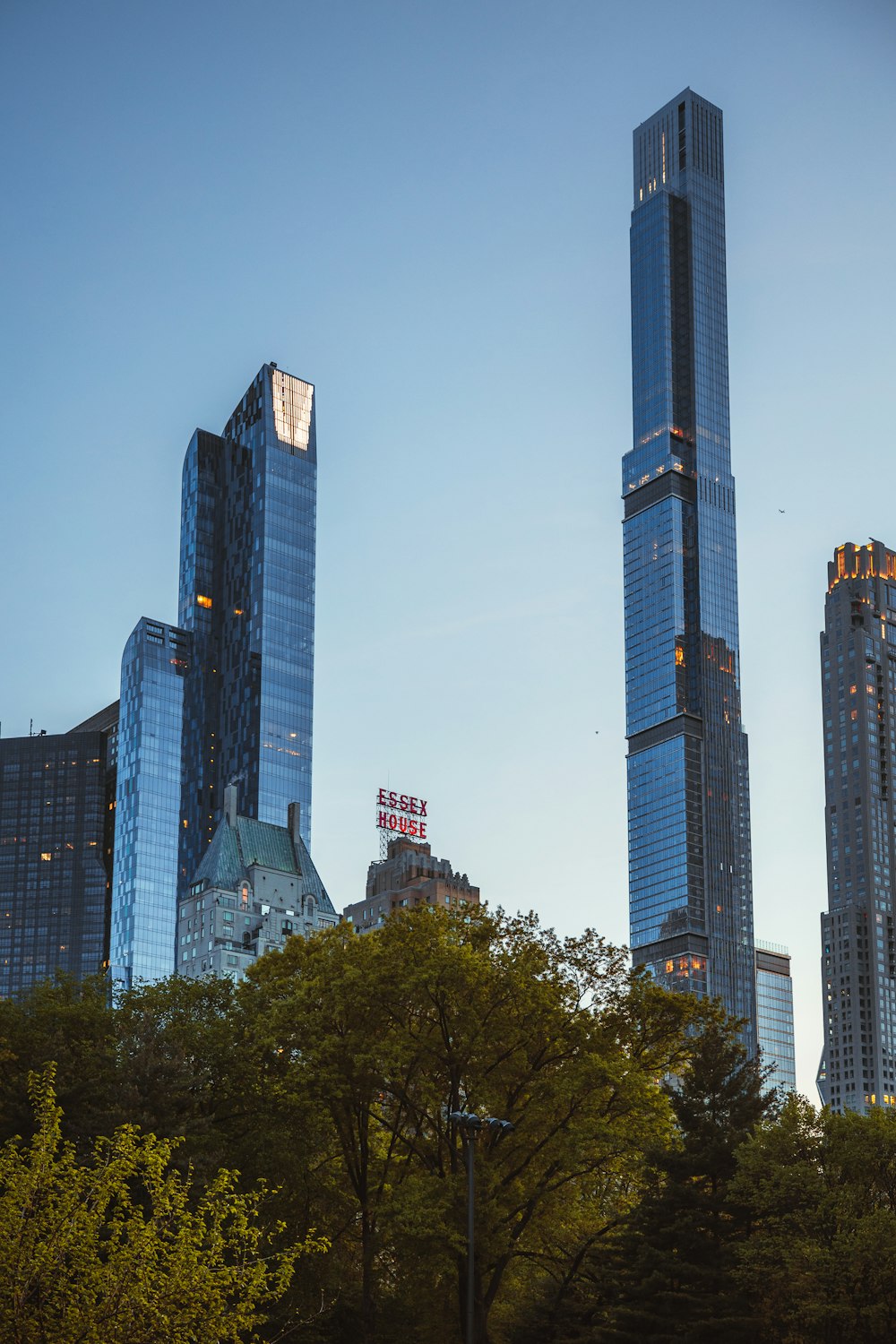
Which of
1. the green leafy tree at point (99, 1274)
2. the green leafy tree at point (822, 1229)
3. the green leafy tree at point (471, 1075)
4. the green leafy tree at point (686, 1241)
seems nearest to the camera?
the green leafy tree at point (99, 1274)

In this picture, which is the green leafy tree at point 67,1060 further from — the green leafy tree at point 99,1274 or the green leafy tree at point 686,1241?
the green leafy tree at point 99,1274

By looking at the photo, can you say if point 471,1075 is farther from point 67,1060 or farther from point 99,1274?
point 99,1274

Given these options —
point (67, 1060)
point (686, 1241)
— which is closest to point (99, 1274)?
point (67, 1060)

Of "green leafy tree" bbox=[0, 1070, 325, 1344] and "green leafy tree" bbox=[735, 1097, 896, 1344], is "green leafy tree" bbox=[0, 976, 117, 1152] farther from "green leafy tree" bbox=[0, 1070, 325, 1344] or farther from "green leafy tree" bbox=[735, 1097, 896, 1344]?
"green leafy tree" bbox=[735, 1097, 896, 1344]

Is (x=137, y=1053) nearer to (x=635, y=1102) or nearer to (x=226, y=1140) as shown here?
(x=226, y=1140)

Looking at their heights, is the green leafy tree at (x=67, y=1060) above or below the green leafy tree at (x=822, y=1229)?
above

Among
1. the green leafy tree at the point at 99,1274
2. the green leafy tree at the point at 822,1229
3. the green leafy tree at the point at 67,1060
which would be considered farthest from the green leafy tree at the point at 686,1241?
the green leafy tree at the point at 99,1274

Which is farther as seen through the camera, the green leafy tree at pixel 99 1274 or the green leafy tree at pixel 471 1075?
the green leafy tree at pixel 471 1075

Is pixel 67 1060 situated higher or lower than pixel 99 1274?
higher

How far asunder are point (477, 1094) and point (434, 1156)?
13.9 ft

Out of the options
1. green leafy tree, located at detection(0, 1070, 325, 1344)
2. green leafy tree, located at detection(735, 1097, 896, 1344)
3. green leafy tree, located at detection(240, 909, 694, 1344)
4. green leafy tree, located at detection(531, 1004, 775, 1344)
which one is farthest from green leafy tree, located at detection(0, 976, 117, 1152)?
green leafy tree, located at detection(735, 1097, 896, 1344)

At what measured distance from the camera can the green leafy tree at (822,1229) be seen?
49.6 m

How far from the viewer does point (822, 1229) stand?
52.5 meters

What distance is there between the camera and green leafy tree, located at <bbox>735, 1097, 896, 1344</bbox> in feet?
163
